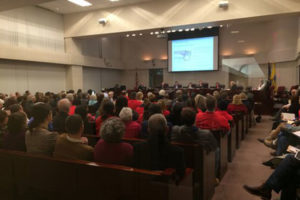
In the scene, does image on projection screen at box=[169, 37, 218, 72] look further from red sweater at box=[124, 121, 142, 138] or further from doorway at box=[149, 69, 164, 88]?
red sweater at box=[124, 121, 142, 138]

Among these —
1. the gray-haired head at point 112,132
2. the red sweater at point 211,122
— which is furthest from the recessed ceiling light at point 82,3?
the gray-haired head at point 112,132

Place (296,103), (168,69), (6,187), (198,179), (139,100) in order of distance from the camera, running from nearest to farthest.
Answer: (6,187) → (198,179) → (296,103) → (139,100) → (168,69)

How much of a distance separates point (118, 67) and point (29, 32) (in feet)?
22.3

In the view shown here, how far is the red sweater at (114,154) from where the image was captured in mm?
1897

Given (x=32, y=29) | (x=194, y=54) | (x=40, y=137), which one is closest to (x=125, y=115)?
(x=40, y=137)

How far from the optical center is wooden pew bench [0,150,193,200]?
157 centimetres

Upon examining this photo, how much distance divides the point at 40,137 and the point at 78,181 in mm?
678

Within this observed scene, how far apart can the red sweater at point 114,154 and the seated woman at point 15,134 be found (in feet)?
3.20

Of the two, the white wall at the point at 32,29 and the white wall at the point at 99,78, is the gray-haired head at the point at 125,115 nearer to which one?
the white wall at the point at 32,29

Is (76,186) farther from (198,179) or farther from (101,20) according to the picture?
(101,20)

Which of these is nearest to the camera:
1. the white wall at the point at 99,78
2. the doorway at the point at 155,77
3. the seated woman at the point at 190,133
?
the seated woman at the point at 190,133

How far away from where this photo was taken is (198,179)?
245cm

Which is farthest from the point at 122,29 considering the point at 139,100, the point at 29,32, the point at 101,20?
the point at 139,100

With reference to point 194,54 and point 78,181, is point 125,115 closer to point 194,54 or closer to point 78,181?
point 78,181
